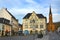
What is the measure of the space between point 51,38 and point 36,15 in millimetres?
63327

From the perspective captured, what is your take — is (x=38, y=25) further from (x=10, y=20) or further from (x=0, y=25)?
(x=0, y=25)

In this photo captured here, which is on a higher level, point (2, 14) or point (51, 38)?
point (2, 14)

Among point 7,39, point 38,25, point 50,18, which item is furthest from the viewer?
point 50,18

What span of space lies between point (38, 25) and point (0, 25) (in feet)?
92.9

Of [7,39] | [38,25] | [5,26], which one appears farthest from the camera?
[38,25]

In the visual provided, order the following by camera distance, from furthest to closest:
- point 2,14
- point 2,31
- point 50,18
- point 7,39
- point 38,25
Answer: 1. point 50,18
2. point 38,25
3. point 2,14
4. point 2,31
5. point 7,39

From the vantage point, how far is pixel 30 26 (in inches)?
4218

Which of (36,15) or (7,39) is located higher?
(36,15)

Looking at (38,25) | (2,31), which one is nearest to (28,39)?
(2,31)

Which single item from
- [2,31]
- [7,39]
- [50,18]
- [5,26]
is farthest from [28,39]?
[50,18]

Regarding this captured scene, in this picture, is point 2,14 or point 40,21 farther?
point 40,21

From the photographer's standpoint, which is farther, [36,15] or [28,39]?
Result: [36,15]

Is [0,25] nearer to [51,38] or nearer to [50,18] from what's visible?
[51,38]

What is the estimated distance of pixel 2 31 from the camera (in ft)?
265
